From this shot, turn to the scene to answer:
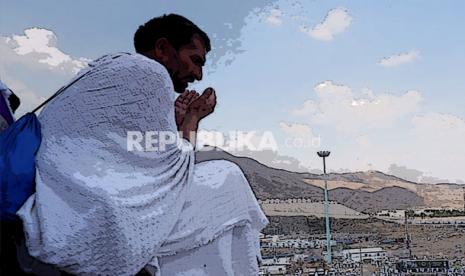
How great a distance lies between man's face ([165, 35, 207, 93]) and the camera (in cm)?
93

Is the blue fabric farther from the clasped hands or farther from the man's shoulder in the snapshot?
the clasped hands

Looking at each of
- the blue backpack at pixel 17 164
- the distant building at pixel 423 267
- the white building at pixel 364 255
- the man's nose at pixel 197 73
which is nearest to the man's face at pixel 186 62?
the man's nose at pixel 197 73

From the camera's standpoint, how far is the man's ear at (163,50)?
93 cm

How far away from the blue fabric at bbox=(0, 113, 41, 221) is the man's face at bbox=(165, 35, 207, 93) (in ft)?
0.79

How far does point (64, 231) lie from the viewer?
2.30 ft

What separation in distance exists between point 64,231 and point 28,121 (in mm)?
186

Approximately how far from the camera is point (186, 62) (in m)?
0.93

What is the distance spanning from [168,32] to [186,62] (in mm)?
56

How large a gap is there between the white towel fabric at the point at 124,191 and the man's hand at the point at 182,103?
0.10 metres

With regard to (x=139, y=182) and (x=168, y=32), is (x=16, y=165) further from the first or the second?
(x=168, y=32)

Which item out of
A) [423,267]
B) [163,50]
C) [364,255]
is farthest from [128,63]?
[364,255]

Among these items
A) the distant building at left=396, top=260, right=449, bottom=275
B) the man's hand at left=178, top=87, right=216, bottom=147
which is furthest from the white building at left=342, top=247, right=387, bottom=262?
the man's hand at left=178, top=87, right=216, bottom=147

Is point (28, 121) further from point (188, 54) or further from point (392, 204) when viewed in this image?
point (392, 204)

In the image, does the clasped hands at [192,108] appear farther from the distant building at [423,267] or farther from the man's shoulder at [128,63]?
the distant building at [423,267]
